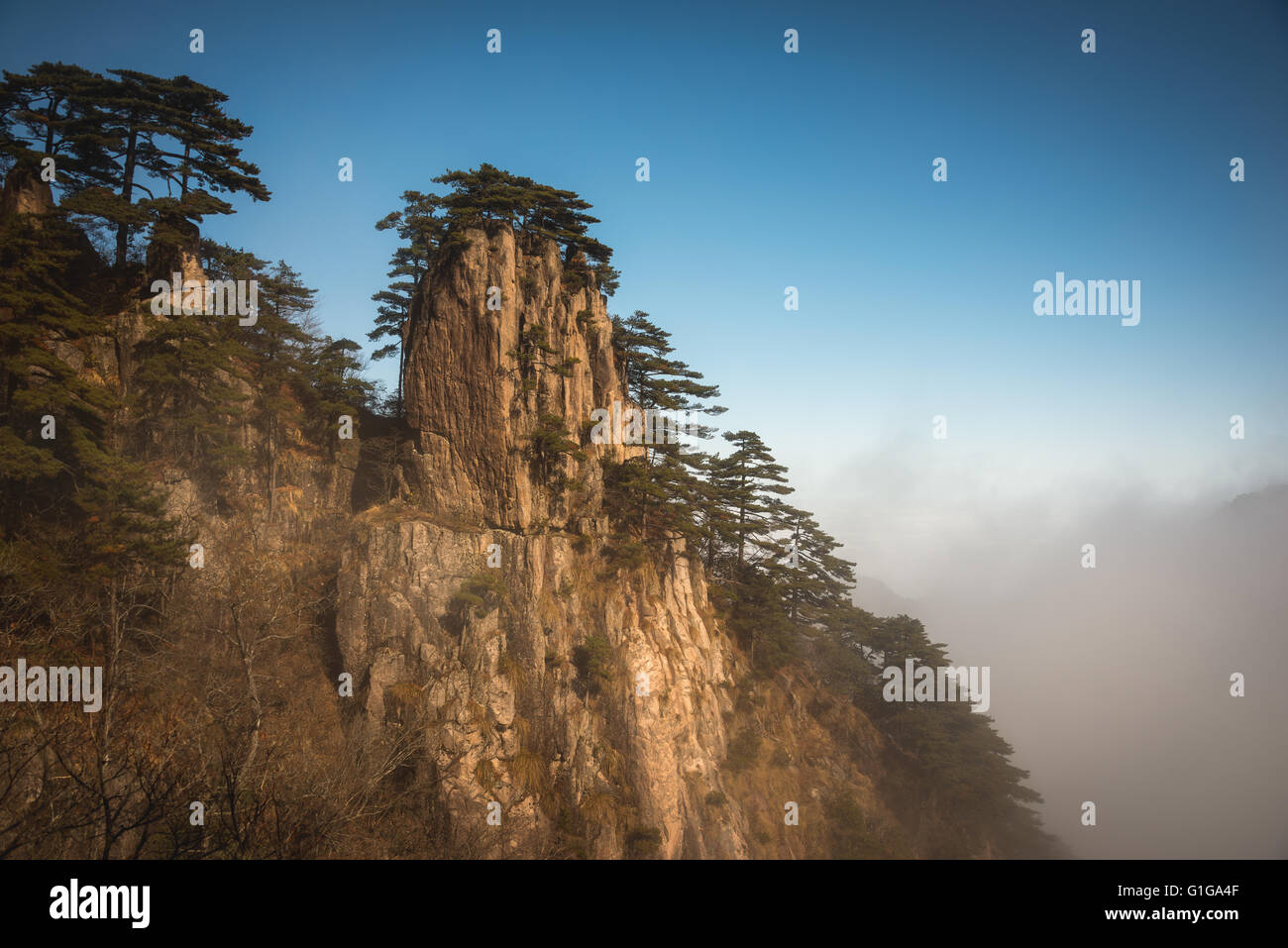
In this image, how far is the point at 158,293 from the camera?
2108cm

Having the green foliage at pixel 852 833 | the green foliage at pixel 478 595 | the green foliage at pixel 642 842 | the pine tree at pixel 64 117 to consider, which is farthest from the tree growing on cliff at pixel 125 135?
the green foliage at pixel 852 833

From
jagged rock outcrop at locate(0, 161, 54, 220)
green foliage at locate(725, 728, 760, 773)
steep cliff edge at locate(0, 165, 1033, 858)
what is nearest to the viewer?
steep cliff edge at locate(0, 165, 1033, 858)

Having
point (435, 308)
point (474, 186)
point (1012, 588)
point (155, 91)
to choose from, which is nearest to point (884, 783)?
point (435, 308)

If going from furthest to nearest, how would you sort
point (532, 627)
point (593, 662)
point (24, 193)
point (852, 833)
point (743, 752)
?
1. point (743, 752)
2. point (852, 833)
3. point (593, 662)
4. point (532, 627)
5. point (24, 193)

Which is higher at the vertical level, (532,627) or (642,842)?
(532,627)

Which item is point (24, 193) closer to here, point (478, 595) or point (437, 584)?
point (437, 584)

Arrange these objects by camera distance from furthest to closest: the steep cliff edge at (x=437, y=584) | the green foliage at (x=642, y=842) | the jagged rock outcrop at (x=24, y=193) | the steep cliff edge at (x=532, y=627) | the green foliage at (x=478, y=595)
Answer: the green foliage at (x=642, y=842), the green foliage at (x=478, y=595), the steep cliff edge at (x=532, y=627), the jagged rock outcrop at (x=24, y=193), the steep cliff edge at (x=437, y=584)

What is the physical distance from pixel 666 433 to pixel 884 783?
28.5 metres

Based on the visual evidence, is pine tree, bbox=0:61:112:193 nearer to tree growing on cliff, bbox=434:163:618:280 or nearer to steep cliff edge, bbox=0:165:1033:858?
steep cliff edge, bbox=0:165:1033:858

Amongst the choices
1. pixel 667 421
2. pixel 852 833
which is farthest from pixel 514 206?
pixel 852 833

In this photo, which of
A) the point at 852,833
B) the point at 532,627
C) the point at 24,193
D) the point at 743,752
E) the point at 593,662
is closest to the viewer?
the point at 24,193

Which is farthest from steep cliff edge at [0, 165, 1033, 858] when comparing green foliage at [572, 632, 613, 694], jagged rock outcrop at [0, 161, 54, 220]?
jagged rock outcrop at [0, 161, 54, 220]

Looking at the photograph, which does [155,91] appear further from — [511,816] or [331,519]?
[511,816]

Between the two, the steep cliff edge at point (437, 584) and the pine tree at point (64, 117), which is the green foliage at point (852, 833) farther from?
the pine tree at point (64, 117)
